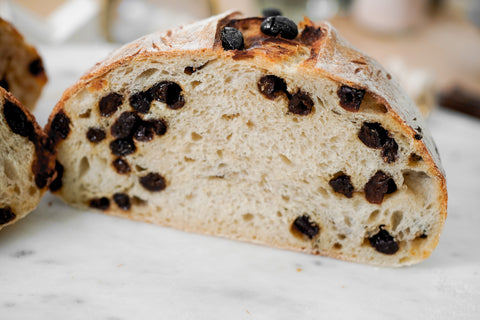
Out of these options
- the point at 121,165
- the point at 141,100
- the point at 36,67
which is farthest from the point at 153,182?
the point at 36,67

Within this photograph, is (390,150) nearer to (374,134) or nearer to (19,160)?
(374,134)

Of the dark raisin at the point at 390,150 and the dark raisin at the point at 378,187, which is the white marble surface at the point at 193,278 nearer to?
the dark raisin at the point at 378,187

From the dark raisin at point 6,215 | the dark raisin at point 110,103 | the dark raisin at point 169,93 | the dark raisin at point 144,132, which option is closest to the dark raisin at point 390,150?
the dark raisin at point 169,93

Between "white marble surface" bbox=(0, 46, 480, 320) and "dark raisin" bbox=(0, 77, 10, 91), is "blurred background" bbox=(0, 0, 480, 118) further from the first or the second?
"white marble surface" bbox=(0, 46, 480, 320)

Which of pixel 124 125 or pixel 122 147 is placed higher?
pixel 124 125

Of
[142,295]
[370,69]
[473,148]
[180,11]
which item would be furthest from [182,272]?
[180,11]

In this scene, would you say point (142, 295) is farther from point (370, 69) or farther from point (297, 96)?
point (370, 69)
